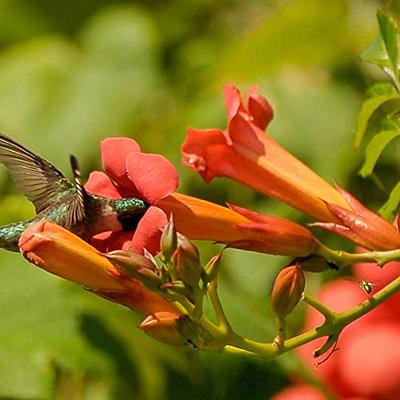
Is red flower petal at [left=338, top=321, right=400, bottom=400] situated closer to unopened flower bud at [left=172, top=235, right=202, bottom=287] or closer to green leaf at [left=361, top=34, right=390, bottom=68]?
green leaf at [left=361, top=34, right=390, bottom=68]

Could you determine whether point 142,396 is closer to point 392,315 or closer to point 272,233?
point 392,315

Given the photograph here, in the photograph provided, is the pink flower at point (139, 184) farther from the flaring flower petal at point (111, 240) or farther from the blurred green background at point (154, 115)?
the blurred green background at point (154, 115)

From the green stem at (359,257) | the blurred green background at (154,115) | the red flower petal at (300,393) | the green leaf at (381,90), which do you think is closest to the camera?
the green stem at (359,257)

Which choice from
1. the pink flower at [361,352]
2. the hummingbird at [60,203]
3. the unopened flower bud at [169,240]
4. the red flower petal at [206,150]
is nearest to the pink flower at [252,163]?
the red flower petal at [206,150]

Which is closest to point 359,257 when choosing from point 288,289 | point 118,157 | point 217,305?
point 288,289

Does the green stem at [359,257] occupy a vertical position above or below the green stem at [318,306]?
above

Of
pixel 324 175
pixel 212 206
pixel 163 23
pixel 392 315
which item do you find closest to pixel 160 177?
pixel 212 206

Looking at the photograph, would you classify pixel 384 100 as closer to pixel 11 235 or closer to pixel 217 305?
pixel 217 305
